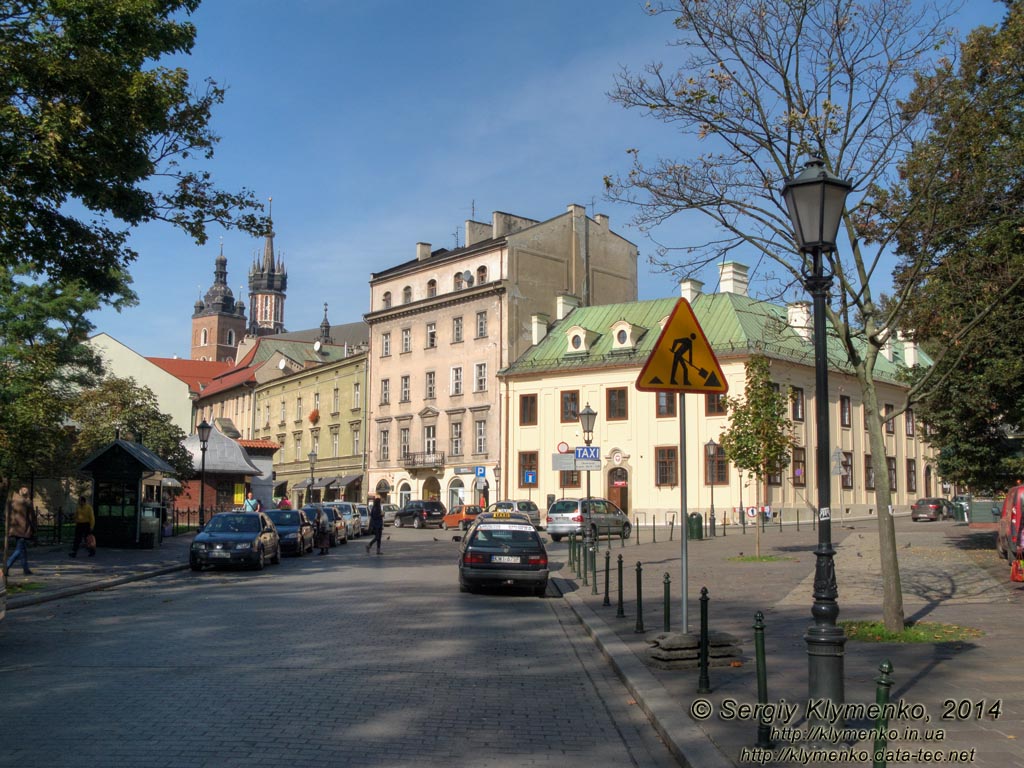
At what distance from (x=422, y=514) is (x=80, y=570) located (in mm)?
30398

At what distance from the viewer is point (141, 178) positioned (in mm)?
16578

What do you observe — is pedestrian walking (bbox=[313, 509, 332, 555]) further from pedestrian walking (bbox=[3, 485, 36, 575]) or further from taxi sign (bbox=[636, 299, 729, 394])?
taxi sign (bbox=[636, 299, 729, 394])

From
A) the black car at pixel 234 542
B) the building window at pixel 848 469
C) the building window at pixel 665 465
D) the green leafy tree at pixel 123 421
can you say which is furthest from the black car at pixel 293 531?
the building window at pixel 848 469

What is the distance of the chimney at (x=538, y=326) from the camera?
59875 millimetres

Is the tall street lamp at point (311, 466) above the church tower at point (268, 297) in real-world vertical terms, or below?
below

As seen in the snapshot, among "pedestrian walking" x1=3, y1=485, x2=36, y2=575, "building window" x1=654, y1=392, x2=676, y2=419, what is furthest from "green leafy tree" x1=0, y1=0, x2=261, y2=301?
"building window" x1=654, y1=392, x2=676, y2=419

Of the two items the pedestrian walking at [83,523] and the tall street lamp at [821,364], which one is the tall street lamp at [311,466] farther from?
the tall street lamp at [821,364]

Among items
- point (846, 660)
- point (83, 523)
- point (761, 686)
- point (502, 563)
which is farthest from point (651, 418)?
point (761, 686)

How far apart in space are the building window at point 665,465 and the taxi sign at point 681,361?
41.6 metres

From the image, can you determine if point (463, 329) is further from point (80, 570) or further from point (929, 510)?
point (80, 570)

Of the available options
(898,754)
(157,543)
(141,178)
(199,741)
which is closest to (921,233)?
(898,754)

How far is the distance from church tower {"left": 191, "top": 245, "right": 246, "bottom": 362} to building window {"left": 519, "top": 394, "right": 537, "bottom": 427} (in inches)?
4438

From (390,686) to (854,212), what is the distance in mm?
8384

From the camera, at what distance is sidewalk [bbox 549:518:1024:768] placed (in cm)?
679
